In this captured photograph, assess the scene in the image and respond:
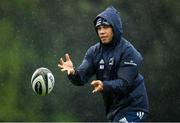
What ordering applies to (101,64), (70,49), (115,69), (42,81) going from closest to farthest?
(115,69)
(101,64)
(42,81)
(70,49)

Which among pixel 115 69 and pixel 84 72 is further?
pixel 84 72

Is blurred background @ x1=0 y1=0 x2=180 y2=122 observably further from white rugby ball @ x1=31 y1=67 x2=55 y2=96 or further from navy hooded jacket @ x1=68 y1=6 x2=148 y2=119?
navy hooded jacket @ x1=68 y1=6 x2=148 y2=119

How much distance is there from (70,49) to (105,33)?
4331mm

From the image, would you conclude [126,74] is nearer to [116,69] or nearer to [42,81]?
[116,69]

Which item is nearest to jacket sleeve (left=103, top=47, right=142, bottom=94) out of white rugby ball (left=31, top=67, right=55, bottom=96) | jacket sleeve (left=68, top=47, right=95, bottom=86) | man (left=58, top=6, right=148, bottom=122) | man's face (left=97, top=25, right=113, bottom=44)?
man (left=58, top=6, right=148, bottom=122)

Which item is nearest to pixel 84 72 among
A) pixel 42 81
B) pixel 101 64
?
pixel 101 64

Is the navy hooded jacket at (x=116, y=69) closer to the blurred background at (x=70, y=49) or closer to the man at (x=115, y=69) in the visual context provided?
the man at (x=115, y=69)

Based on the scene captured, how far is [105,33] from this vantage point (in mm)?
6129

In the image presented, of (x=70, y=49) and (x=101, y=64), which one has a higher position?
(x=70, y=49)

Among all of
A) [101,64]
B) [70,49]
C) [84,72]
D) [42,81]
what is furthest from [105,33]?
[70,49]

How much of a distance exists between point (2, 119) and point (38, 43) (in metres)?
1.69

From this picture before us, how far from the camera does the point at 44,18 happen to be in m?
10.4

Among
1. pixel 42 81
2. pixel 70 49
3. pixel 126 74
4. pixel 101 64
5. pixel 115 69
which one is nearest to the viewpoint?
pixel 126 74

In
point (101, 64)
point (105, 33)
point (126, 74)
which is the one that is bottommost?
point (126, 74)
